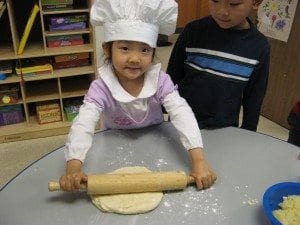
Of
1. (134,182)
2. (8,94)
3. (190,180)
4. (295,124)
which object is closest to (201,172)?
(190,180)

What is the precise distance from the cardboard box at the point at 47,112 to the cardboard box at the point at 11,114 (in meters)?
0.10

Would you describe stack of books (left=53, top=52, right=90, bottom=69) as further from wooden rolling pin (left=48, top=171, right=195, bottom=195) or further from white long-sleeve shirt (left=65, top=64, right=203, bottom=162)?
wooden rolling pin (left=48, top=171, right=195, bottom=195)

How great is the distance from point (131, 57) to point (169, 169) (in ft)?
0.95

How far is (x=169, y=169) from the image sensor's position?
2.57ft

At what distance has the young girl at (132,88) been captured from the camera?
777 mm

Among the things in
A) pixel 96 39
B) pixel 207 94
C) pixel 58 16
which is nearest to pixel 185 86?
pixel 207 94

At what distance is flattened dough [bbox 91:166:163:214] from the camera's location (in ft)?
2.15

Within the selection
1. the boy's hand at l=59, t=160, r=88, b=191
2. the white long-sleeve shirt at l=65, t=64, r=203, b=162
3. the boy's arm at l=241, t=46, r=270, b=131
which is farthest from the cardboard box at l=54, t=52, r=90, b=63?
the boy's hand at l=59, t=160, r=88, b=191

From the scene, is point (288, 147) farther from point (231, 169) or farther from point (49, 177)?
point (49, 177)

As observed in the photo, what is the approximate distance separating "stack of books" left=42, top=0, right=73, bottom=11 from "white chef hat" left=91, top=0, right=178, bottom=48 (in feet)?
2.92

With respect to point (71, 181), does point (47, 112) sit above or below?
below

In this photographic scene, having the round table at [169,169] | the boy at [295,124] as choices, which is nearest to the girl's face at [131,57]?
the round table at [169,169]

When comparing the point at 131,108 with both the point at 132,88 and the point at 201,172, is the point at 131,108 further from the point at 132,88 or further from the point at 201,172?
the point at 201,172

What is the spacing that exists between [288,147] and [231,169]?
0.19 m
